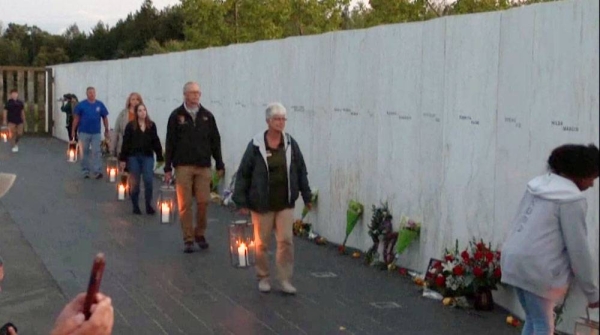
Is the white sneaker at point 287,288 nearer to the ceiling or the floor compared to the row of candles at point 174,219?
nearer to the floor

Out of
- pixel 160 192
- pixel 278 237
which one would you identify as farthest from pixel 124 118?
pixel 278 237

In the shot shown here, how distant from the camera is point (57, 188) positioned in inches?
880

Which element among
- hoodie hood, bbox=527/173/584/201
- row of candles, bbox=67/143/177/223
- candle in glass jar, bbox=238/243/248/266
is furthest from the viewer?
row of candles, bbox=67/143/177/223

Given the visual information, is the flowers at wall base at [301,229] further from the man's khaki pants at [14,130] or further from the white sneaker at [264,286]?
the man's khaki pants at [14,130]

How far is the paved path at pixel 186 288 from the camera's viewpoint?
10.1m

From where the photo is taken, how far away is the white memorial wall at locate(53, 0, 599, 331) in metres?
9.23

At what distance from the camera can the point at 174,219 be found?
16.8m

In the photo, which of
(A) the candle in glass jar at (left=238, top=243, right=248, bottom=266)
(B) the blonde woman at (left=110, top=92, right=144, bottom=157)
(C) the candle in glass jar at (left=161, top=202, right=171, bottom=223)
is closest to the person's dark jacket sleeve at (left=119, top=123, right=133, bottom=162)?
(B) the blonde woman at (left=110, top=92, right=144, bottom=157)

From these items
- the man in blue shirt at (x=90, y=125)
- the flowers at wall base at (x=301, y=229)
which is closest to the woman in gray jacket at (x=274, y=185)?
the flowers at wall base at (x=301, y=229)

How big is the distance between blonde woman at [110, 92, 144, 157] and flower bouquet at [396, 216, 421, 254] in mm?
6659

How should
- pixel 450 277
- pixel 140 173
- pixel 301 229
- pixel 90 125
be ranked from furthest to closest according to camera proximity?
pixel 90 125 → pixel 140 173 → pixel 301 229 → pixel 450 277

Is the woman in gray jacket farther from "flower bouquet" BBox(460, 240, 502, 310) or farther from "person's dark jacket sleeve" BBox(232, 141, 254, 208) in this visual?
"flower bouquet" BBox(460, 240, 502, 310)

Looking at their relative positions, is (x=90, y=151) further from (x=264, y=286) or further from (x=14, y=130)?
(x=264, y=286)

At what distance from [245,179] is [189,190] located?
276cm
